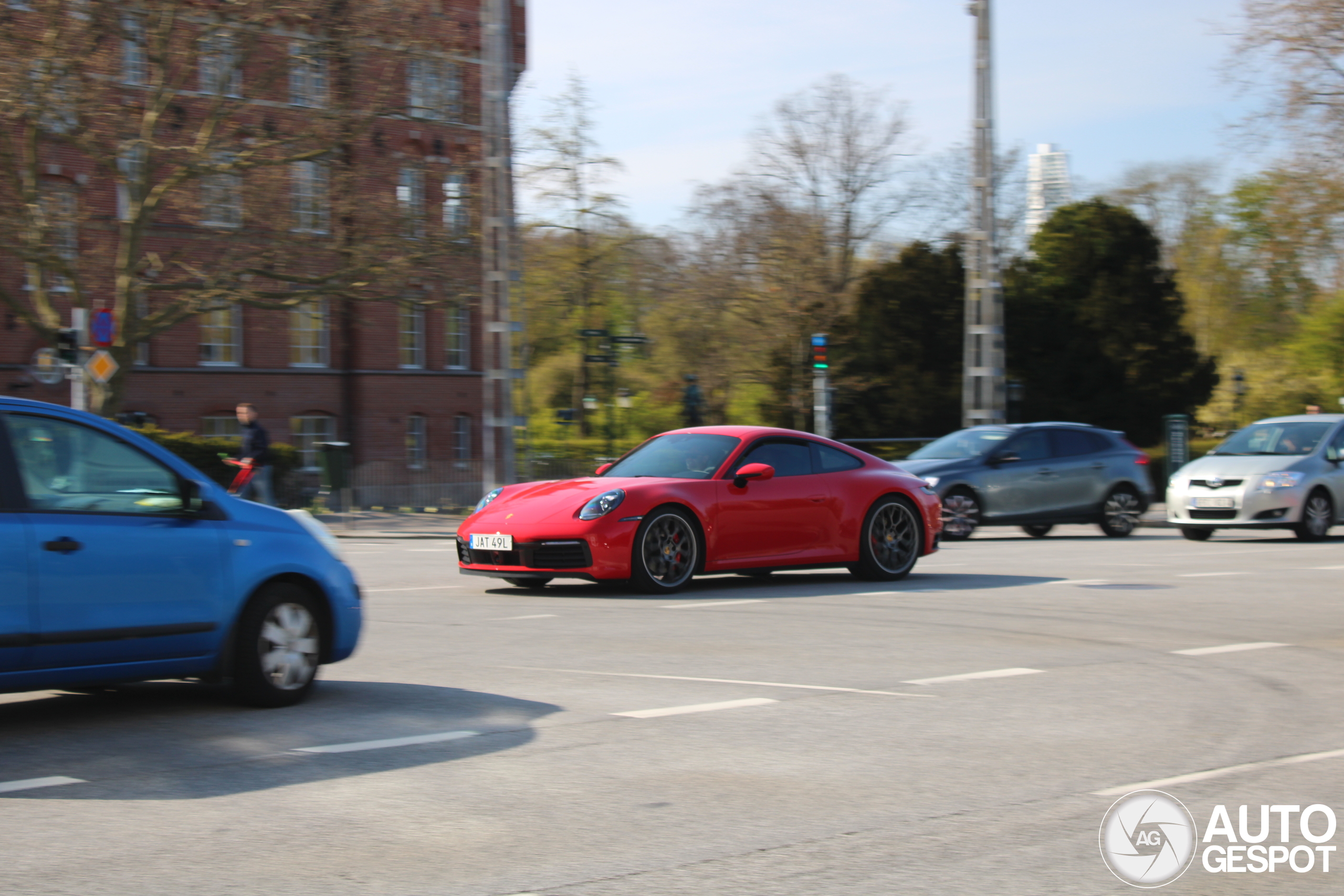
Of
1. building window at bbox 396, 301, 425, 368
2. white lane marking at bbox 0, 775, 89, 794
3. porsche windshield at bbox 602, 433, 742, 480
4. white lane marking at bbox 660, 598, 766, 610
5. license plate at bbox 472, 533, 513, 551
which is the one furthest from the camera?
building window at bbox 396, 301, 425, 368

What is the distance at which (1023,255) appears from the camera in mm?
48500

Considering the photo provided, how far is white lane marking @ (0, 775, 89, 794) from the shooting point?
5434 mm

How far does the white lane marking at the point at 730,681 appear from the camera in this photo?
7656mm

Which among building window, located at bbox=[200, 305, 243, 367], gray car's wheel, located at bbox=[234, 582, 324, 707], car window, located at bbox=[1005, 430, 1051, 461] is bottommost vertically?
gray car's wheel, located at bbox=[234, 582, 324, 707]

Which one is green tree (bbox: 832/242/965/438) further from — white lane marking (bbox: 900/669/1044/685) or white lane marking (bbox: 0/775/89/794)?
white lane marking (bbox: 0/775/89/794)

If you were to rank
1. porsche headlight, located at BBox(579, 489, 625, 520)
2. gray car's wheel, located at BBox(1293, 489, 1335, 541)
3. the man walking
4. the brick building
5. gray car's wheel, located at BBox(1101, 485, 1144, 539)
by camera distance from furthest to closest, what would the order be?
1. the brick building
2. the man walking
3. gray car's wheel, located at BBox(1101, 485, 1144, 539)
4. gray car's wheel, located at BBox(1293, 489, 1335, 541)
5. porsche headlight, located at BBox(579, 489, 625, 520)

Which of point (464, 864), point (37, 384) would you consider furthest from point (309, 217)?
point (464, 864)

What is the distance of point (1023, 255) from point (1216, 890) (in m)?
45.8

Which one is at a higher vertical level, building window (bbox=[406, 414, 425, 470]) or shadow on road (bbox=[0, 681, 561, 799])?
building window (bbox=[406, 414, 425, 470])

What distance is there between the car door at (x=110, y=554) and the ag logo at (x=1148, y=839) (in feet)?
13.1

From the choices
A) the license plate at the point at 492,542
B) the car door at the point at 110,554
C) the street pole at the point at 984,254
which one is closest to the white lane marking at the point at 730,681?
the car door at the point at 110,554

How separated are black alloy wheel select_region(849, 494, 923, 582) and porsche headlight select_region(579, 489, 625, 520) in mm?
2598

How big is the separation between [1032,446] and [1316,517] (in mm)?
3757

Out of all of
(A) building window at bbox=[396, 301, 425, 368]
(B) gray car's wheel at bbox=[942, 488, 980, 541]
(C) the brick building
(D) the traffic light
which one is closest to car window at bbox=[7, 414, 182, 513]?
(B) gray car's wheel at bbox=[942, 488, 980, 541]
